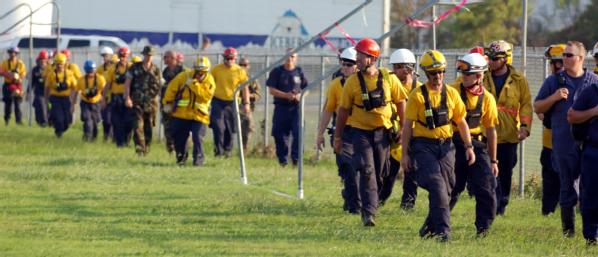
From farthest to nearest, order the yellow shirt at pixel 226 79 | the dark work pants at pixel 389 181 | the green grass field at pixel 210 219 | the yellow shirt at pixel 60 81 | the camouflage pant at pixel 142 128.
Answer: the yellow shirt at pixel 60 81 < the camouflage pant at pixel 142 128 < the yellow shirt at pixel 226 79 < the dark work pants at pixel 389 181 < the green grass field at pixel 210 219

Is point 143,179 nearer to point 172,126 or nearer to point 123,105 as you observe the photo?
point 172,126

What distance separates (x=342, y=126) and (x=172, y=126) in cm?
818

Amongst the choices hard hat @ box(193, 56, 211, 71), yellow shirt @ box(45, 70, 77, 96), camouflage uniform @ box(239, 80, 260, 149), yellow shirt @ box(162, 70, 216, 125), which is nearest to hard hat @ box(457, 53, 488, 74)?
hard hat @ box(193, 56, 211, 71)

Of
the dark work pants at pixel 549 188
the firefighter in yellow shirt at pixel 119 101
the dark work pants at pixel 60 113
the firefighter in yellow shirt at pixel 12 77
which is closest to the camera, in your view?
the dark work pants at pixel 549 188

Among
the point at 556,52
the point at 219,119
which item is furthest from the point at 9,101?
the point at 556,52

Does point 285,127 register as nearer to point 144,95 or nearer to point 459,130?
point 144,95

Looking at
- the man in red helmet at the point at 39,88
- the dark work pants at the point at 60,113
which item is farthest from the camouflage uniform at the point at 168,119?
the man in red helmet at the point at 39,88

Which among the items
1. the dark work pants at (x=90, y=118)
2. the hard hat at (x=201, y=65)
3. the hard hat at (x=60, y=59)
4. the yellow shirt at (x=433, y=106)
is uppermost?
the hard hat at (x=60, y=59)

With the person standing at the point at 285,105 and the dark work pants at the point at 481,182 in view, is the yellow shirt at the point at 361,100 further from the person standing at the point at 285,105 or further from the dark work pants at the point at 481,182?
the person standing at the point at 285,105

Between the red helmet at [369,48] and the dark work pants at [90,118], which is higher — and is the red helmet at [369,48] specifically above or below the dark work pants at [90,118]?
above

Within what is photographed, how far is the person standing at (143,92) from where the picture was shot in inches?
979

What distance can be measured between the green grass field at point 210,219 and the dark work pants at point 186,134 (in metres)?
0.34

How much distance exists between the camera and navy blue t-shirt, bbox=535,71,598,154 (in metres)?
14.2

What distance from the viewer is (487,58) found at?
51.2ft
